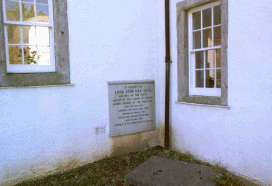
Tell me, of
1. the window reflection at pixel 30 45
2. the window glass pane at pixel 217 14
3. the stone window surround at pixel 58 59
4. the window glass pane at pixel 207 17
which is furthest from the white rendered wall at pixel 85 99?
the window glass pane at pixel 217 14

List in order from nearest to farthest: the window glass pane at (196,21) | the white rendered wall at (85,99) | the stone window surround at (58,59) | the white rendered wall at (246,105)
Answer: the white rendered wall at (246,105)
the white rendered wall at (85,99)
the stone window surround at (58,59)
the window glass pane at (196,21)

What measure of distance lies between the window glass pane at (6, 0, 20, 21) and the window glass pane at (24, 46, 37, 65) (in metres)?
0.53

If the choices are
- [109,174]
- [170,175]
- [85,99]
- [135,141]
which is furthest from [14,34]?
[170,175]

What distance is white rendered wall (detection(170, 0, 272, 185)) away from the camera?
362cm

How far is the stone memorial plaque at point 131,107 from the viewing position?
5074 millimetres

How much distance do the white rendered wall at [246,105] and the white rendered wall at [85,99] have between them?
1.68 meters

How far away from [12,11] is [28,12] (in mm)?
258

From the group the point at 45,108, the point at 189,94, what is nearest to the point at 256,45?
the point at 189,94

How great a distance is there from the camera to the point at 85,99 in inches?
186

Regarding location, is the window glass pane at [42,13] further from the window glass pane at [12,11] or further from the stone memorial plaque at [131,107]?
the stone memorial plaque at [131,107]

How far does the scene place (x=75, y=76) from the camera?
460 cm

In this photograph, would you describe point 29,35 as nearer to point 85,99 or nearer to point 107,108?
point 85,99

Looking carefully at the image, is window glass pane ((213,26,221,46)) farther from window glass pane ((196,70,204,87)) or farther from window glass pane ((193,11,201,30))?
window glass pane ((196,70,204,87))

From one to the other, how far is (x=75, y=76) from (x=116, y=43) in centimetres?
118
